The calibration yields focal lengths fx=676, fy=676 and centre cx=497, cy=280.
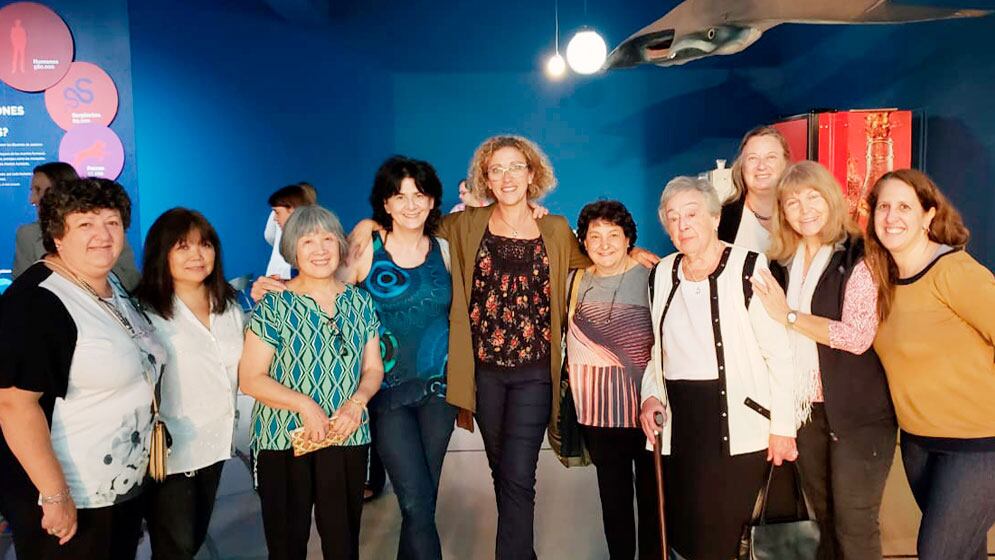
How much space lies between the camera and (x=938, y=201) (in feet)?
6.72

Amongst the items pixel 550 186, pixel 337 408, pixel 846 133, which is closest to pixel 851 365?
pixel 550 186

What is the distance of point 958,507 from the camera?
1.93m

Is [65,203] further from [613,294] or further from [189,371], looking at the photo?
[613,294]

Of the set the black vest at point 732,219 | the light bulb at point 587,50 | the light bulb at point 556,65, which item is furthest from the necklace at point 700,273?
the light bulb at point 556,65

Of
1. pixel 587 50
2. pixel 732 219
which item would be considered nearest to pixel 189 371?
pixel 732 219

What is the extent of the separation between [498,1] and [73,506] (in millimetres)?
7187

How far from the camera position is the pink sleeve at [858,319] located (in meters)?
2.10

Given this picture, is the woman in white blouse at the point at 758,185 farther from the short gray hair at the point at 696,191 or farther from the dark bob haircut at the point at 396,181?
the dark bob haircut at the point at 396,181

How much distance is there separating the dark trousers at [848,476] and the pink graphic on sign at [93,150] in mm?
5486

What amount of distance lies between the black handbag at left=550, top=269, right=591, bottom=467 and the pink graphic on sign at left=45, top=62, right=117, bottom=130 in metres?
4.68

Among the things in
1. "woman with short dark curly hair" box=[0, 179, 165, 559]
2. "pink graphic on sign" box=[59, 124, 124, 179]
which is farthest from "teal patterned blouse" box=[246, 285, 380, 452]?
"pink graphic on sign" box=[59, 124, 124, 179]

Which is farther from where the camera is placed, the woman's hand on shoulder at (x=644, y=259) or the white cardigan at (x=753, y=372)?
the woman's hand on shoulder at (x=644, y=259)

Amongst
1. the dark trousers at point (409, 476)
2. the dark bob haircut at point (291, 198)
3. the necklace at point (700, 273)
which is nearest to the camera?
the necklace at point (700, 273)

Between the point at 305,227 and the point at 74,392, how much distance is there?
0.85 meters
